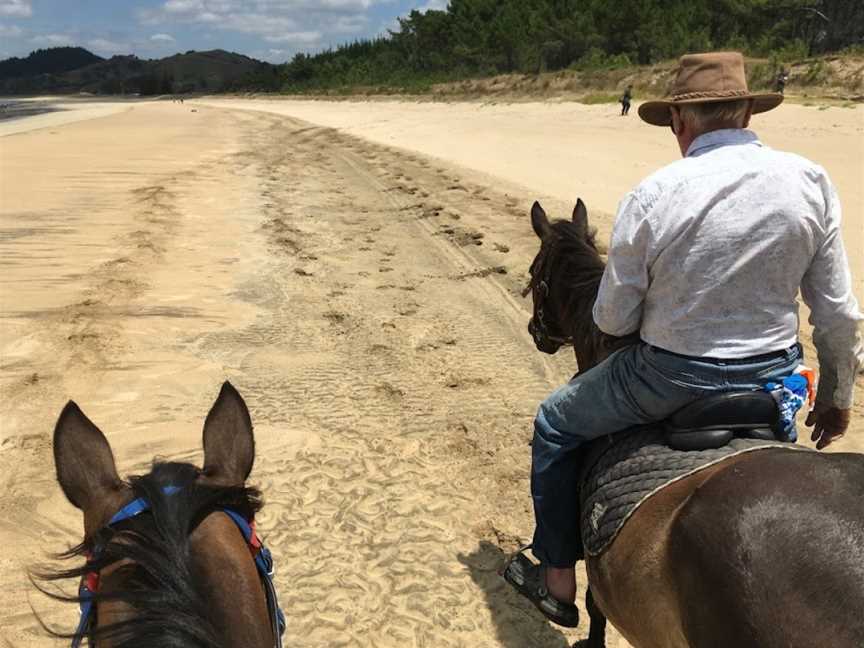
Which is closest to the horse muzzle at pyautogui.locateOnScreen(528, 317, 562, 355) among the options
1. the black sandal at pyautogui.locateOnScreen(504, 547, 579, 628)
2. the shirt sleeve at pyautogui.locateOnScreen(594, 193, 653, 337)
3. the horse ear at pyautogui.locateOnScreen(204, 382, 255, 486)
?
the black sandal at pyautogui.locateOnScreen(504, 547, 579, 628)

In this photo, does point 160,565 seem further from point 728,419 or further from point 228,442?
point 728,419

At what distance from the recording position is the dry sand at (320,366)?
3307mm

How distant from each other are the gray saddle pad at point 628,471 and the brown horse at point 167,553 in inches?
41.6

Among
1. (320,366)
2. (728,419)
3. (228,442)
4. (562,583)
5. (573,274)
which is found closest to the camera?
(228,442)

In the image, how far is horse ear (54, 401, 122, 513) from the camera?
5.62 ft

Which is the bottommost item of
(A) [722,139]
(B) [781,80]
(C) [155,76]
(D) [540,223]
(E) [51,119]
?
(D) [540,223]

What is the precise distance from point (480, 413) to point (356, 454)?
3.46ft

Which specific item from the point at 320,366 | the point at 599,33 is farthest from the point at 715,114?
the point at 599,33

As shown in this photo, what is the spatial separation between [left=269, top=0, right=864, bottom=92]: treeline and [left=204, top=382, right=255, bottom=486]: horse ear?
33331 mm

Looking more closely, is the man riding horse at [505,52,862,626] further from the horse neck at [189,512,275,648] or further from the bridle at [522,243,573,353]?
the horse neck at [189,512,275,648]

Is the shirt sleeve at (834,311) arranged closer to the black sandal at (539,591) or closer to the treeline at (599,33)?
the black sandal at (539,591)

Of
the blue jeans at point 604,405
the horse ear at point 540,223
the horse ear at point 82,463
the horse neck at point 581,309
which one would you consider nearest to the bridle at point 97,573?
the horse ear at point 82,463

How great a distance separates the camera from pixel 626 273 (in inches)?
81.9

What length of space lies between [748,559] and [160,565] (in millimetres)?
1356
